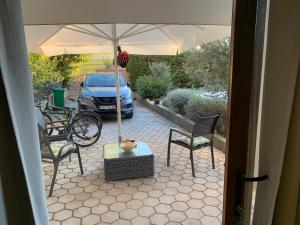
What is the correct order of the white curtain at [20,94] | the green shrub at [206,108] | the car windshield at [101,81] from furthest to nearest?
the car windshield at [101,81] < the green shrub at [206,108] < the white curtain at [20,94]

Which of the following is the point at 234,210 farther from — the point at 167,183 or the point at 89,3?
the point at 167,183

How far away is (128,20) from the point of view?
228 cm

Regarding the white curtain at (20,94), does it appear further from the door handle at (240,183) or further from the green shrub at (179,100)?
the green shrub at (179,100)

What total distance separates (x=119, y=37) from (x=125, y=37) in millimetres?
90

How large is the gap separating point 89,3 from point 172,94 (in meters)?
5.55

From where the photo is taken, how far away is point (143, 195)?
127 inches

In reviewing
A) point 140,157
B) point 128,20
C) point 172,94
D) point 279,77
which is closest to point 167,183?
point 140,157

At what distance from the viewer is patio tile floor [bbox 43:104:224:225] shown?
278 cm

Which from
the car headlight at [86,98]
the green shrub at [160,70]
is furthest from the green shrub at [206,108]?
the green shrub at [160,70]

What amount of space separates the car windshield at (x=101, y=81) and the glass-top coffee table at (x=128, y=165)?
160 inches

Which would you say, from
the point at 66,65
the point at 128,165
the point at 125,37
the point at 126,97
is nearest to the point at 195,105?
the point at 126,97

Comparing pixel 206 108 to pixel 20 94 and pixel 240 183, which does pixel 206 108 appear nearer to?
pixel 240 183

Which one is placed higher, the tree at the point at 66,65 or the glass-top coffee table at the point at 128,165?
the tree at the point at 66,65

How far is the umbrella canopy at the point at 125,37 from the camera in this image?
132 inches
